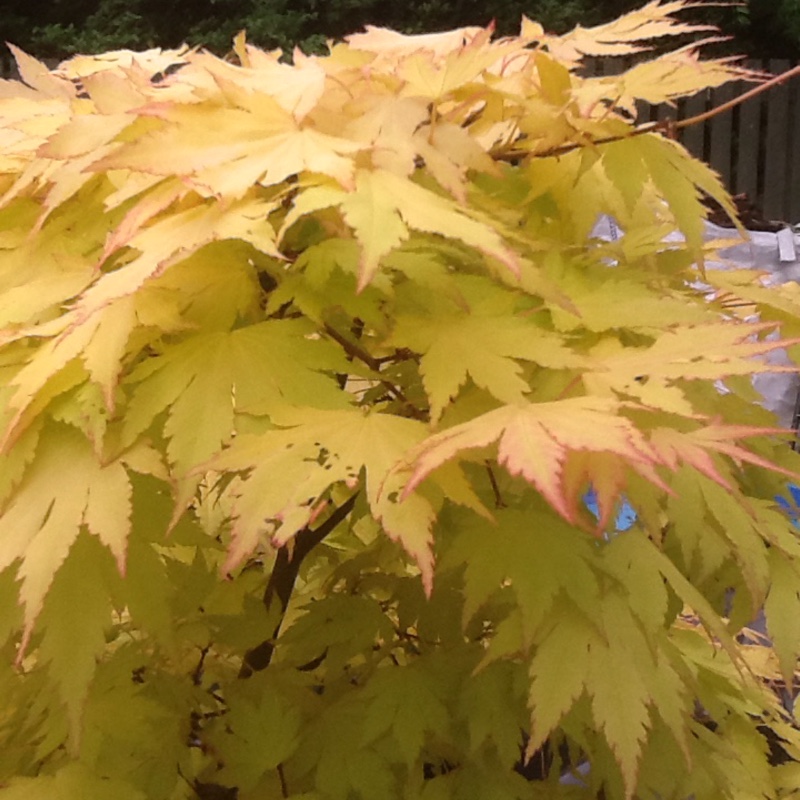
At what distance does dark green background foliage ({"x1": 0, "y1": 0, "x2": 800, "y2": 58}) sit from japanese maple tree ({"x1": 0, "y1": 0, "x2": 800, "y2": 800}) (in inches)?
159

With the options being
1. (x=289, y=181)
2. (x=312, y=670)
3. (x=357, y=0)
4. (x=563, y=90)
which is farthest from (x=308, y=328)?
(x=357, y=0)

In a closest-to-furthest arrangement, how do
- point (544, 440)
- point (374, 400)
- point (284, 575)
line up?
point (544, 440) → point (374, 400) → point (284, 575)

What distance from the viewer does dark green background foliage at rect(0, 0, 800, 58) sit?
4277 millimetres

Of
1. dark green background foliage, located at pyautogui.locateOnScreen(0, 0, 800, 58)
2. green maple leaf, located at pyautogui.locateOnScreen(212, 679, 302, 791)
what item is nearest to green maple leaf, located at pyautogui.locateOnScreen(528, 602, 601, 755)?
green maple leaf, located at pyautogui.locateOnScreen(212, 679, 302, 791)

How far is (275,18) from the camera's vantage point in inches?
167

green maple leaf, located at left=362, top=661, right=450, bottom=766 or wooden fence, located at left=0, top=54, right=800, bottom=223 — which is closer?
green maple leaf, located at left=362, top=661, right=450, bottom=766

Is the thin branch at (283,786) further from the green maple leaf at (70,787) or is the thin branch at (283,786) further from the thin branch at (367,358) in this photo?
the thin branch at (367,358)

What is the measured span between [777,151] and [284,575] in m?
4.06

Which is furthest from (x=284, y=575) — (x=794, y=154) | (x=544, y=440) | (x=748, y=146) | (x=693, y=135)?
(x=794, y=154)

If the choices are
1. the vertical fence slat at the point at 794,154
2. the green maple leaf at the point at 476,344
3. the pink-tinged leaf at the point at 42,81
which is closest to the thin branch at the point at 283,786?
the green maple leaf at the point at 476,344

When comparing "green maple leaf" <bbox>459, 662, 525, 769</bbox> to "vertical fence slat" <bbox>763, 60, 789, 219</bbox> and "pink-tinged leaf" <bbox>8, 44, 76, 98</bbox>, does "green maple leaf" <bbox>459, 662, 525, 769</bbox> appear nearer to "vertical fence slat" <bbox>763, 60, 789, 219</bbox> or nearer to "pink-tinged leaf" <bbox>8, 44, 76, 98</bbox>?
"pink-tinged leaf" <bbox>8, 44, 76, 98</bbox>

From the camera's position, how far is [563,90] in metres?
0.53

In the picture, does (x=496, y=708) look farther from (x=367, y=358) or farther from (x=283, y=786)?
(x=367, y=358)

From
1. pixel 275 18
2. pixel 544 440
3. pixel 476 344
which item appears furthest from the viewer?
pixel 275 18
